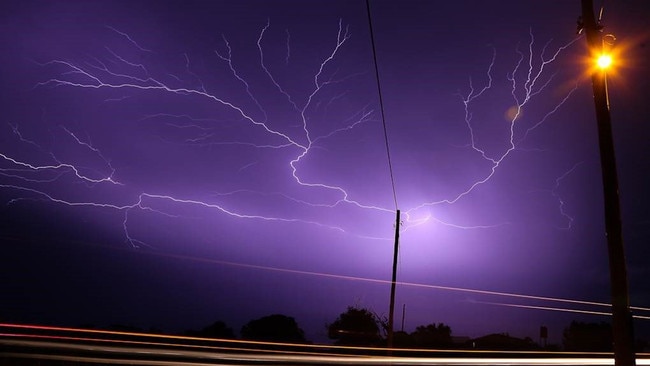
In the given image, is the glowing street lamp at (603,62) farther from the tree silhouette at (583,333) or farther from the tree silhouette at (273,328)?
the tree silhouette at (583,333)

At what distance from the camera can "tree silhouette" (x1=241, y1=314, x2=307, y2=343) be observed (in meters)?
46.7

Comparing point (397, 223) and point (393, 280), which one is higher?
point (397, 223)

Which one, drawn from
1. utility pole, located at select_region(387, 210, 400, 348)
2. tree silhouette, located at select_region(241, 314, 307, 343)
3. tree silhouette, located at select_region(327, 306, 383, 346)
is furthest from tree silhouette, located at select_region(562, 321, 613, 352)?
utility pole, located at select_region(387, 210, 400, 348)

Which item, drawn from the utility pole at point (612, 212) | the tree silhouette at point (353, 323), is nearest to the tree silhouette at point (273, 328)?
the tree silhouette at point (353, 323)

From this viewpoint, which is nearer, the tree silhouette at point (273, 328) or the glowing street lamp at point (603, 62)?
the glowing street lamp at point (603, 62)

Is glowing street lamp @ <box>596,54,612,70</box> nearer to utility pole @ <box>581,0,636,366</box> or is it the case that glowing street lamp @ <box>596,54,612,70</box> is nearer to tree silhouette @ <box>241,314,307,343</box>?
utility pole @ <box>581,0,636,366</box>

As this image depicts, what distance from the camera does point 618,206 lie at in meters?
6.03

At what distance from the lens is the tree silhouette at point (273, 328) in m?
46.7

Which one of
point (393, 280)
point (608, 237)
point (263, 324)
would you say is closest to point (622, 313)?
point (608, 237)

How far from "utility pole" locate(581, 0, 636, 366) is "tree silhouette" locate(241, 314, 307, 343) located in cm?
4359

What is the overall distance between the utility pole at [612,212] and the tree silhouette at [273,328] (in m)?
43.6

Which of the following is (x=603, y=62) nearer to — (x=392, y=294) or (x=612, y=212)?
(x=612, y=212)

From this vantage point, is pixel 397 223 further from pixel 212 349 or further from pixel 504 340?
pixel 504 340

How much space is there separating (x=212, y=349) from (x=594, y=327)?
5983cm
